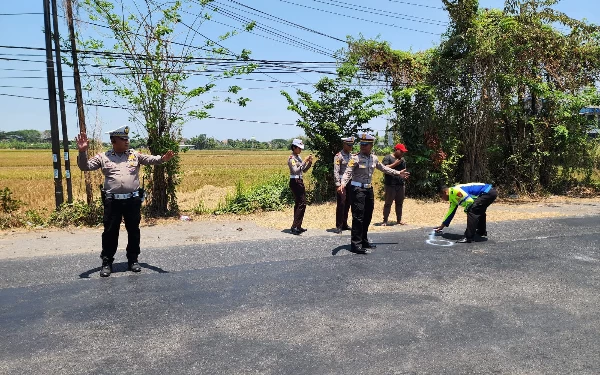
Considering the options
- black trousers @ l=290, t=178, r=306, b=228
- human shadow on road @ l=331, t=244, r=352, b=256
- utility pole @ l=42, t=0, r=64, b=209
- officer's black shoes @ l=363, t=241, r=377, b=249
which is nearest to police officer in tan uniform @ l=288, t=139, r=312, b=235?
black trousers @ l=290, t=178, r=306, b=228

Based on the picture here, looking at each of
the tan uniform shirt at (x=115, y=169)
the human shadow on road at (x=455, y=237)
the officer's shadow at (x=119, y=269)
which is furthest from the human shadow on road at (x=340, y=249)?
the tan uniform shirt at (x=115, y=169)

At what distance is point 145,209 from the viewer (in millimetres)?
10336

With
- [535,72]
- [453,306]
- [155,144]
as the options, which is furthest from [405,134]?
[453,306]

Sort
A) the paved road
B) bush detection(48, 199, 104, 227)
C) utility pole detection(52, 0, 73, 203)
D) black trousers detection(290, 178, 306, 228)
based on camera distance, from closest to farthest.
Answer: the paved road
black trousers detection(290, 178, 306, 228)
bush detection(48, 199, 104, 227)
utility pole detection(52, 0, 73, 203)

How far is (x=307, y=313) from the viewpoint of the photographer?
450cm

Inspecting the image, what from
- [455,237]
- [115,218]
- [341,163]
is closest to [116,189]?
[115,218]

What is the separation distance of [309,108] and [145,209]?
16.5 feet

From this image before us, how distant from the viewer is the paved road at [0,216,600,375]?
3514 millimetres

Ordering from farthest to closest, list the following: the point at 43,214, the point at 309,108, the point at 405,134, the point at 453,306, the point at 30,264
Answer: the point at 405,134
the point at 309,108
the point at 43,214
the point at 30,264
the point at 453,306

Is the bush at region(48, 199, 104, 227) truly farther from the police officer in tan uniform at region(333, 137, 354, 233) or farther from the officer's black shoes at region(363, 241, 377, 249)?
the officer's black shoes at region(363, 241, 377, 249)

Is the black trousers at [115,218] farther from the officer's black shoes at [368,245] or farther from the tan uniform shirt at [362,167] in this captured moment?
the officer's black shoes at [368,245]

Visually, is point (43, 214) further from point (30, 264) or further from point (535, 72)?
point (535, 72)

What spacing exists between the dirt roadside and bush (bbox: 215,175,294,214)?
399 mm

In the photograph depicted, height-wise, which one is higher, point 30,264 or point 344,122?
point 344,122
